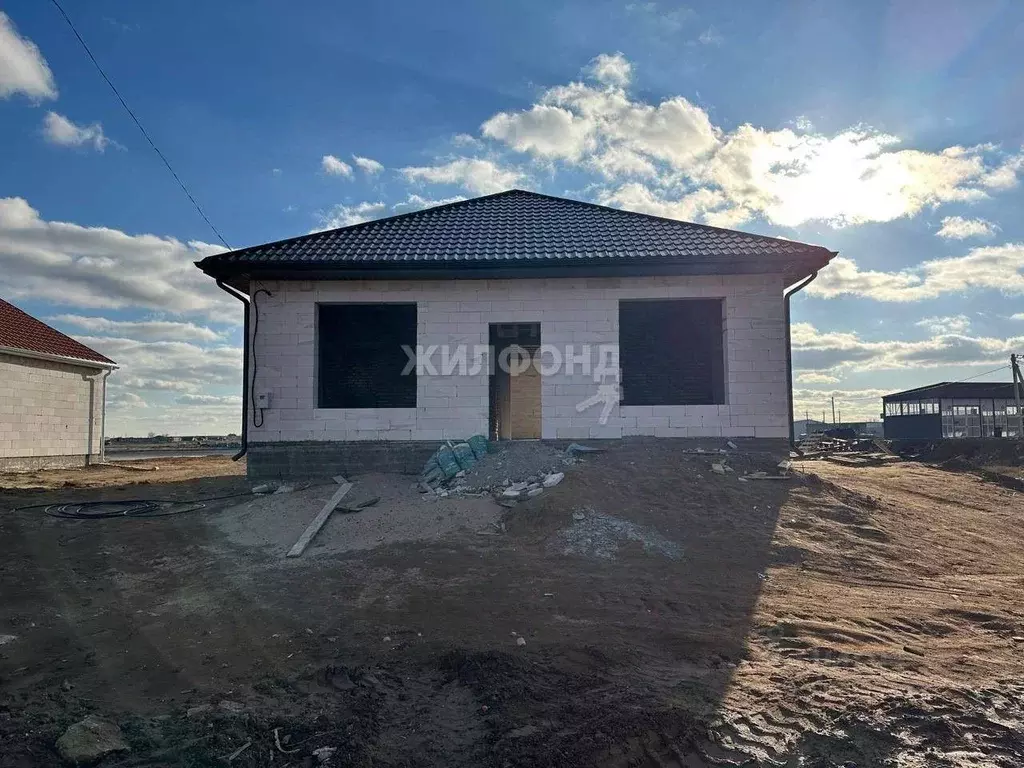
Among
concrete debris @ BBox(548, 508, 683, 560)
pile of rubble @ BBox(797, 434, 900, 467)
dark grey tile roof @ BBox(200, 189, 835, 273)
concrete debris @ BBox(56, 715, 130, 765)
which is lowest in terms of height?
concrete debris @ BBox(56, 715, 130, 765)

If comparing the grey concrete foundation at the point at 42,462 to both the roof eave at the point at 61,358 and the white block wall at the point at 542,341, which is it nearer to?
the roof eave at the point at 61,358

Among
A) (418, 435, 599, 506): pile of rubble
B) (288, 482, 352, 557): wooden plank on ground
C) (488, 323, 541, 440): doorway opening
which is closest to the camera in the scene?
(288, 482, 352, 557): wooden plank on ground

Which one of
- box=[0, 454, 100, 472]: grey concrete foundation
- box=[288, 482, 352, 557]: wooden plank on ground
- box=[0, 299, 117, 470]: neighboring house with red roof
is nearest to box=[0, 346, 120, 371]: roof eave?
box=[0, 299, 117, 470]: neighboring house with red roof

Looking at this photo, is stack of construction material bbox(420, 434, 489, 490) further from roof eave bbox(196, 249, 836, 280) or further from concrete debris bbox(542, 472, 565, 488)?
roof eave bbox(196, 249, 836, 280)

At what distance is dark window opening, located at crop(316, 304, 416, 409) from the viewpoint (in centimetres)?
1104

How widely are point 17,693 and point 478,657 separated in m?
2.62

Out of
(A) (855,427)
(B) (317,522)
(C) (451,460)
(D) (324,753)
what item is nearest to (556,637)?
(D) (324,753)

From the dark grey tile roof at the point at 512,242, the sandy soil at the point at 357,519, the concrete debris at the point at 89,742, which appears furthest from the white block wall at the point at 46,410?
the concrete debris at the point at 89,742

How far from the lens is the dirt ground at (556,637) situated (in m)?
3.20

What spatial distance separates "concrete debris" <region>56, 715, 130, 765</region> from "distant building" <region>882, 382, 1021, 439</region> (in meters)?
31.1

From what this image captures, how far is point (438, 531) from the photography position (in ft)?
24.6

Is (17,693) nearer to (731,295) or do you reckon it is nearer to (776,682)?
(776,682)

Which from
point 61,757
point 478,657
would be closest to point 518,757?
point 478,657

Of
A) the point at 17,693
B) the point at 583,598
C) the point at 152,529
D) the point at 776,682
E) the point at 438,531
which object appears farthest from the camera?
the point at 152,529
